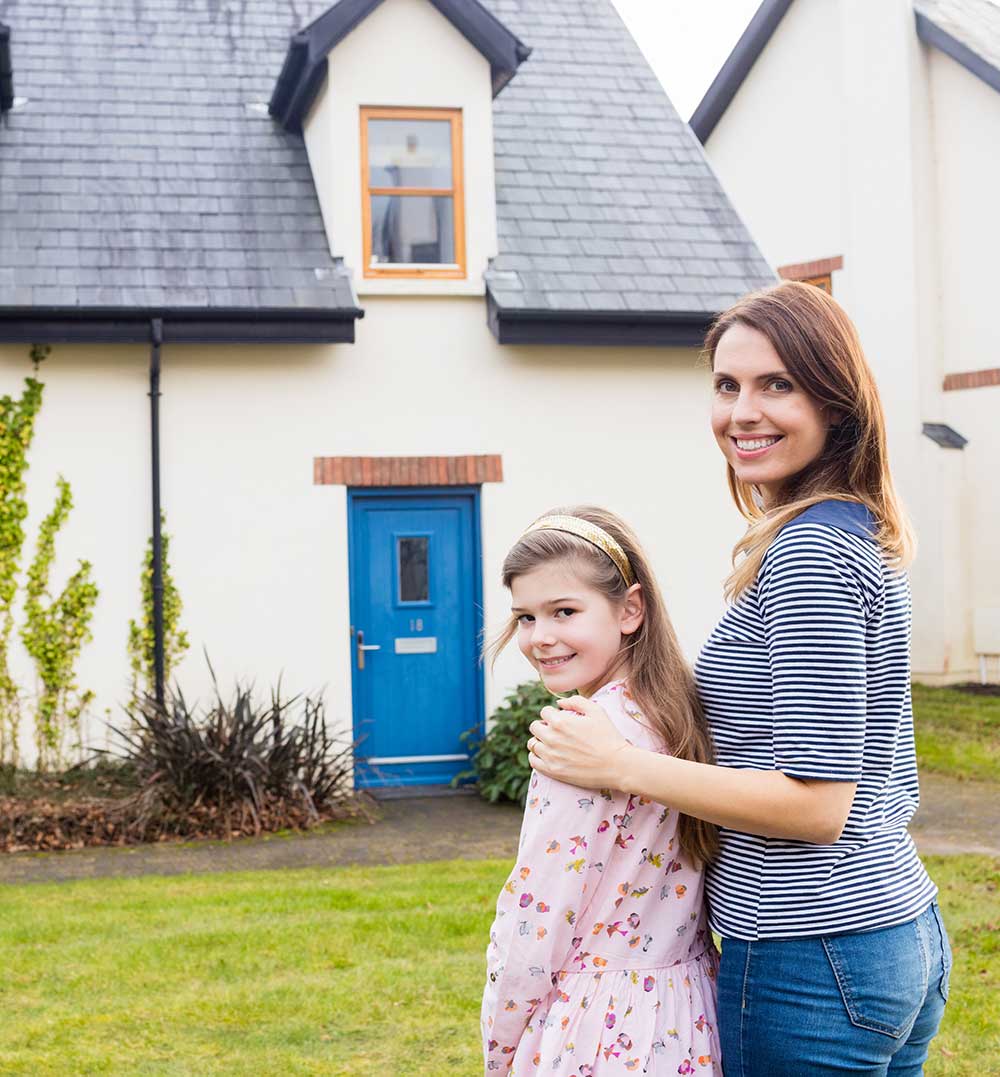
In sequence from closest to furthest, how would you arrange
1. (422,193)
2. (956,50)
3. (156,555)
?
(156,555)
(422,193)
(956,50)

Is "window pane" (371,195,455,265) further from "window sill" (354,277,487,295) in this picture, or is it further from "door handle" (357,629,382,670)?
"door handle" (357,629,382,670)

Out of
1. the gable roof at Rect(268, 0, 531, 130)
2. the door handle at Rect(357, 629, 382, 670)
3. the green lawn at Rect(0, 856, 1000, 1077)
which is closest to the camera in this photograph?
the green lawn at Rect(0, 856, 1000, 1077)

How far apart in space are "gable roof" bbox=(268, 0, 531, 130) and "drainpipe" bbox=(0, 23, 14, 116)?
7.06 ft

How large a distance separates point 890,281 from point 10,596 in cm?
1092

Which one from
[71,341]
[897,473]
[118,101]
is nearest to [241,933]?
[71,341]

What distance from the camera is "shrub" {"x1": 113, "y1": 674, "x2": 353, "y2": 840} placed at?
10047mm

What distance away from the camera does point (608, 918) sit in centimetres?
239

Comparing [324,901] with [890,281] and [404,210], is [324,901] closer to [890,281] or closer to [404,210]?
[404,210]

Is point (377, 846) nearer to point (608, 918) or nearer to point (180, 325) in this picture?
point (180, 325)

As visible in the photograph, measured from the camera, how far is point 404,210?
38.9 feet

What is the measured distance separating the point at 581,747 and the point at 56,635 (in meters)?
9.36

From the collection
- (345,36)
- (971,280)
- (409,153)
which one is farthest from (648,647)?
(971,280)

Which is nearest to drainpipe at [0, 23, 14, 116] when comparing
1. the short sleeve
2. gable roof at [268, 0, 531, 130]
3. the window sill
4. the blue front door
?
gable roof at [268, 0, 531, 130]

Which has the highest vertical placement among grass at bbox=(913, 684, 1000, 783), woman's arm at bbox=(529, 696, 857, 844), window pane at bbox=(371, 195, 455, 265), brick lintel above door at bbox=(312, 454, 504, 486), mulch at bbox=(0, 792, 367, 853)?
window pane at bbox=(371, 195, 455, 265)
